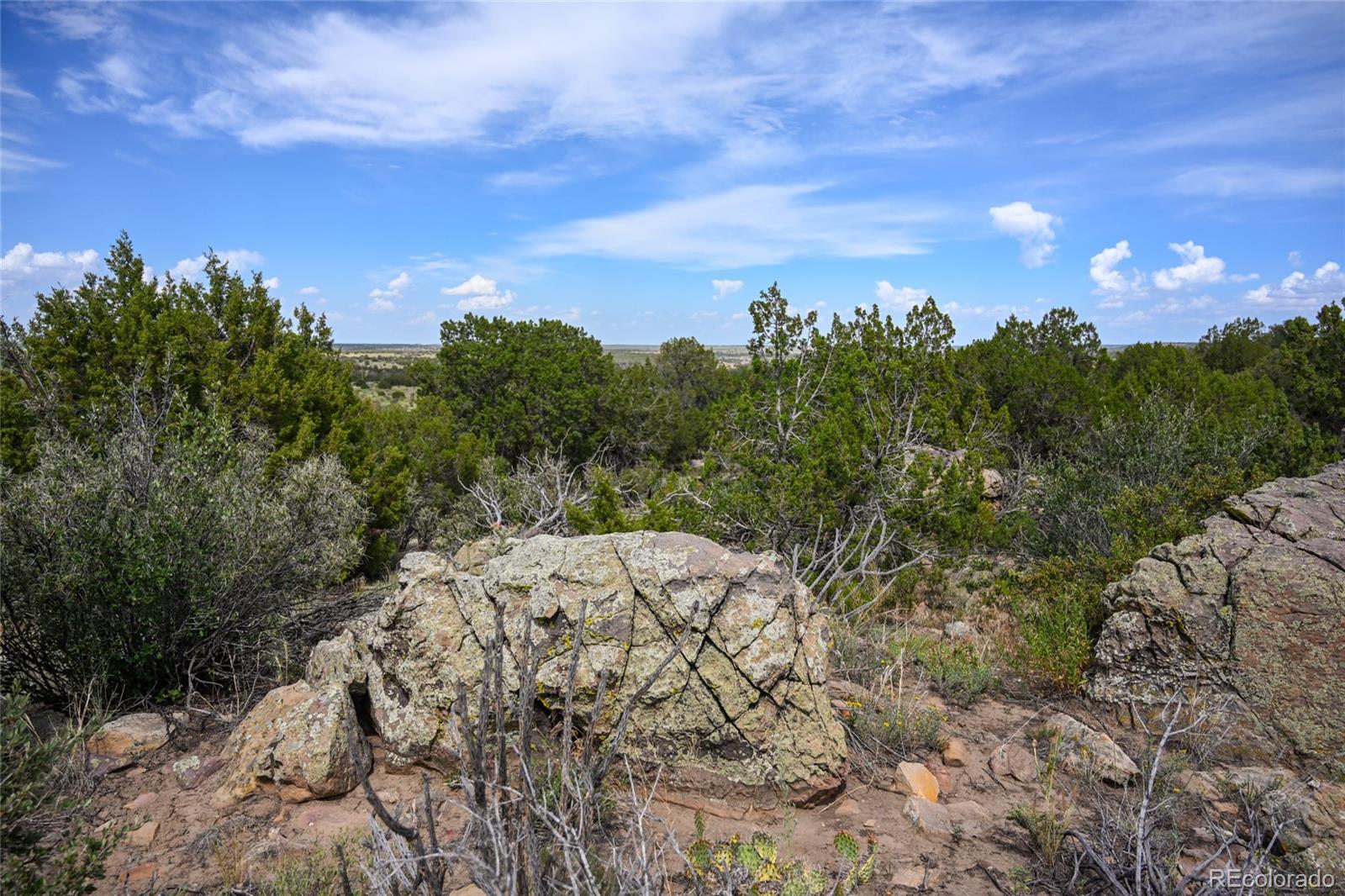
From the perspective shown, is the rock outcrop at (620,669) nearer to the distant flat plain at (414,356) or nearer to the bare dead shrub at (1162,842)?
the bare dead shrub at (1162,842)

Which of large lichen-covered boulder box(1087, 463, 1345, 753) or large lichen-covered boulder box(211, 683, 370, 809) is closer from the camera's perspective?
large lichen-covered boulder box(211, 683, 370, 809)

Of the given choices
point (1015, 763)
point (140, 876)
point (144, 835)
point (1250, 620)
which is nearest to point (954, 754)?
point (1015, 763)

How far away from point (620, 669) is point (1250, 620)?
4.49 meters

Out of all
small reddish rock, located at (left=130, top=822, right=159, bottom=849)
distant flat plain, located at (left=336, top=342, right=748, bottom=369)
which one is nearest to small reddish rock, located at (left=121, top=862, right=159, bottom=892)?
small reddish rock, located at (left=130, top=822, right=159, bottom=849)

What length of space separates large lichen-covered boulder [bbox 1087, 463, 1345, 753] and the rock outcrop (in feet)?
7.92

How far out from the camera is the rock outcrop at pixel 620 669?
4.07 metres

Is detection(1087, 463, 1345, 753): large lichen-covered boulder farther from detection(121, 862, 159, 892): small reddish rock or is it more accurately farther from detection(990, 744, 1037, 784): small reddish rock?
detection(121, 862, 159, 892): small reddish rock

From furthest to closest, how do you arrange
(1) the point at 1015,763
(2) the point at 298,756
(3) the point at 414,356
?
(3) the point at 414,356, (1) the point at 1015,763, (2) the point at 298,756

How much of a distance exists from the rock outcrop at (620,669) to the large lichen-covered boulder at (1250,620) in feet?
7.92

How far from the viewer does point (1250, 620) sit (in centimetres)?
501

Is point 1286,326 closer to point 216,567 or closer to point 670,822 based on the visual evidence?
point 670,822

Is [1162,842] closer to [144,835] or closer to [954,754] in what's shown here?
[954,754]

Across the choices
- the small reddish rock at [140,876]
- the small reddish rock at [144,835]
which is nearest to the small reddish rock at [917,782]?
the small reddish rock at [140,876]

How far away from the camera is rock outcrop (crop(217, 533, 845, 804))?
13.3ft
